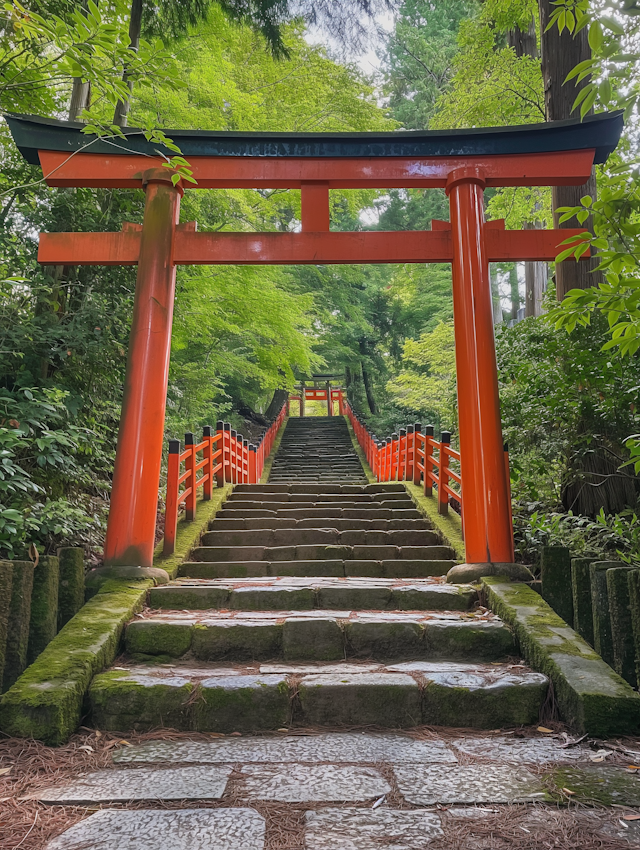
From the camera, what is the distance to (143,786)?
2.03m

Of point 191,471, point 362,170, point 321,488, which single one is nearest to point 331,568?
point 191,471

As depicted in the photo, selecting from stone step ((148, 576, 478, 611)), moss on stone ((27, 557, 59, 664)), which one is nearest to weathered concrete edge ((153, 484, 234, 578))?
stone step ((148, 576, 478, 611))

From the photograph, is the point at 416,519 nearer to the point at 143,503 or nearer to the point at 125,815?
the point at 143,503

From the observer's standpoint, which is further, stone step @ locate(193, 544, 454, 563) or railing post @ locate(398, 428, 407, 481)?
railing post @ locate(398, 428, 407, 481)

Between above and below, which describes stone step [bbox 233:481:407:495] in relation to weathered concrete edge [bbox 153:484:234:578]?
above

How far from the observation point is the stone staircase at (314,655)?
2.63 m

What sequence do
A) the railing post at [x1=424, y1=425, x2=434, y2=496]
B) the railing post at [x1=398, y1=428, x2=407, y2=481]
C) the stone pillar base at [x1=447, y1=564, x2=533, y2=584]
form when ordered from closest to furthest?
the stone pillar base at [x1=447, y1=564, x2=533, y2=584], the railing post at [x1=424, y1=425, x2=434, y2=496], the railing post at [x1=398, y1=428, x2=407, y2=481]

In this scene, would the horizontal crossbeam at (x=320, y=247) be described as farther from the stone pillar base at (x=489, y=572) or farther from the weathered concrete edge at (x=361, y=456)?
the weathered concrete edge at (x=361, y=456)

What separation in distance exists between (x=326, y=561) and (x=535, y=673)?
2467 mm

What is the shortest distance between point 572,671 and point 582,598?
54cm

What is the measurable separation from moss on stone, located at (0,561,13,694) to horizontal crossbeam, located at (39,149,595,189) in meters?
3.57

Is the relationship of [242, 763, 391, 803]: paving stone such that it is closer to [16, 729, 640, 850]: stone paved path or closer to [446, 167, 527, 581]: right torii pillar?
[16, 729, 640, 850]: stone paved path

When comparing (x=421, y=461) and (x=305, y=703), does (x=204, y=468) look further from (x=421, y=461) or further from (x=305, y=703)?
(x=305, y=703)

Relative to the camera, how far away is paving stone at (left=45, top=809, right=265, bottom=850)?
1682mm
